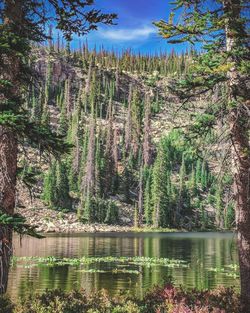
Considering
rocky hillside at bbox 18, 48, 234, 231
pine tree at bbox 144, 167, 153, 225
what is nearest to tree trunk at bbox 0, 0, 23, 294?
rocky hillside at bbox 18, 48, 234, 231

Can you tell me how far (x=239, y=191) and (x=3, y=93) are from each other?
677cm

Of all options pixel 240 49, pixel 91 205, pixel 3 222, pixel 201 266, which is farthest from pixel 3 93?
pixel 91 205

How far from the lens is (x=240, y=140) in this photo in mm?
13453

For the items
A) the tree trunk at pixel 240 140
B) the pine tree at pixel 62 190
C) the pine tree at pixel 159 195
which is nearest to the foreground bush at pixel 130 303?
the tree trunk at pixel 240 140

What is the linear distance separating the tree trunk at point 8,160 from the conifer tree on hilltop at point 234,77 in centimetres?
432

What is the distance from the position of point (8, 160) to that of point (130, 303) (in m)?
4.72

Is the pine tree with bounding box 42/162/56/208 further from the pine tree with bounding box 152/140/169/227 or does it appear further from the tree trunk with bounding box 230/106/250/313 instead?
the tree trunk with bounding box 230/106/250/313

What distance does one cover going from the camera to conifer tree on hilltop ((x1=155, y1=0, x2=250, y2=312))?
13.0 metres

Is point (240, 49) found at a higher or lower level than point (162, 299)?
higher

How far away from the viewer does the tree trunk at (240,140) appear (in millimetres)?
13000

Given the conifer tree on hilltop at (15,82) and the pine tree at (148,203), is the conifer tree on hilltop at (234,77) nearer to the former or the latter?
the conifer tree on hilltop at (15,82)

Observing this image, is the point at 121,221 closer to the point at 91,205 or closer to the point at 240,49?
the point at 91,205

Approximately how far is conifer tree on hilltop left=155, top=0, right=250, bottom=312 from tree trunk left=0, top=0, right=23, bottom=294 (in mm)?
4318

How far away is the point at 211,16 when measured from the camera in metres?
13.8
